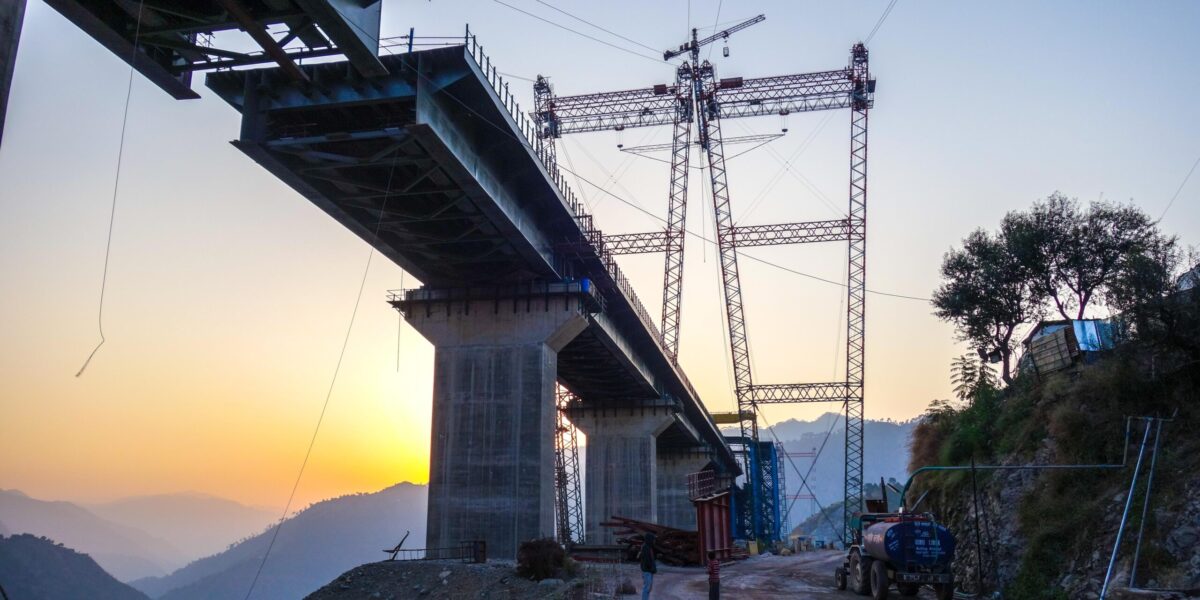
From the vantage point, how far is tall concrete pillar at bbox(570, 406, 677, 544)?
6275 centimetres

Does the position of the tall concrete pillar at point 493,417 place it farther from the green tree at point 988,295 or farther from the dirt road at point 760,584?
the green tree at point 988,295

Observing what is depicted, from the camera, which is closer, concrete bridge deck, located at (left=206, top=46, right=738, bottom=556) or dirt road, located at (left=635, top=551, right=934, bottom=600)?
dirt road, located at (left=635, top=551, right=934, bottom=600)

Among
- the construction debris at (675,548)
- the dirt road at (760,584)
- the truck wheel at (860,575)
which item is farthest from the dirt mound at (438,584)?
the construction debris at (675,548)

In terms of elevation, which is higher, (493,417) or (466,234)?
(466,234)

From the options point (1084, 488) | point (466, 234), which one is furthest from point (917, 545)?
point (466, 234)

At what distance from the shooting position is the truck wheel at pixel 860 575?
21.2m

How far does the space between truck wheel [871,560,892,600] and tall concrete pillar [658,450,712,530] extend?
2631 inches

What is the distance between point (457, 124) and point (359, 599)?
15.2 meters

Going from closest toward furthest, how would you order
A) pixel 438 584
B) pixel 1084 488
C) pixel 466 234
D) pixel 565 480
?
pixel 1084 488 < pixel 438 584 < pixel 466 234 < pixel 565 480

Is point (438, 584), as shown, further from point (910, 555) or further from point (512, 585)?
point (910, 555)

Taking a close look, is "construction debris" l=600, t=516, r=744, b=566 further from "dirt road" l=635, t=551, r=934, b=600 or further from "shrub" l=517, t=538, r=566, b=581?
"shrub" l=517, t=538, r=566, b=581

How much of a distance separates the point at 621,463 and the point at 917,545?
Answer: 4548 cm

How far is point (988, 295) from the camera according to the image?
35656mm

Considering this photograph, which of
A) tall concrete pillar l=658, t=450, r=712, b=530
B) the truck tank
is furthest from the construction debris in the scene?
tall concrete pillar l=658, t=450, r=712, b=530
